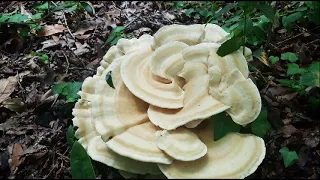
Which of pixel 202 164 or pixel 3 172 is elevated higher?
pixel 202 164

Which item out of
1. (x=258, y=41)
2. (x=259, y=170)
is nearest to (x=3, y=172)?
(x=259, y=170)

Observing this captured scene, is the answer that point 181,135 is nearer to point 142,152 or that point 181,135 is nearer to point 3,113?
point 142,152

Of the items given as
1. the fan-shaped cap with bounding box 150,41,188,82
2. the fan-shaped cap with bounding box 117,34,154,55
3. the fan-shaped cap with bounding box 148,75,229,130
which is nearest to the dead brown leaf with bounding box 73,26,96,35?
the fan-shaped cap with bounding box 117,34,154,55

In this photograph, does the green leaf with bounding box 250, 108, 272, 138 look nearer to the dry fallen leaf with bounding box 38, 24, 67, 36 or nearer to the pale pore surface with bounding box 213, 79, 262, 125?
the pale pore surface with bounding box 213, 79, 262, 125

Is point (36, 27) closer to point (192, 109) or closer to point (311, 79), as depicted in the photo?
point (192, 109)

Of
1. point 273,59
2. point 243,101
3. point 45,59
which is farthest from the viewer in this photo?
point 45,59

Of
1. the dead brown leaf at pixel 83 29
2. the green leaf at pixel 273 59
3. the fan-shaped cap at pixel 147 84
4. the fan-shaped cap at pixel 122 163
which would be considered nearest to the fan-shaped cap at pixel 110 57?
the fan-shaped cap at pixel 147 84

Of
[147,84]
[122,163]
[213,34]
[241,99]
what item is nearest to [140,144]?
[122,163]
